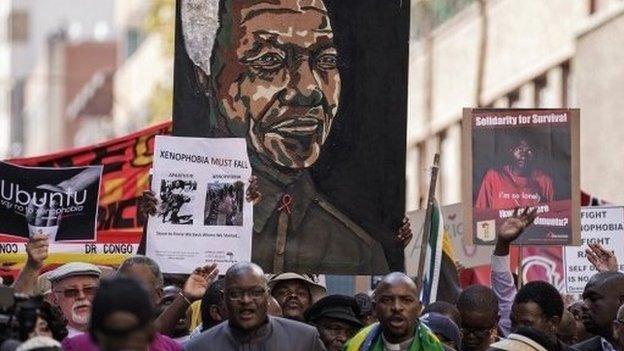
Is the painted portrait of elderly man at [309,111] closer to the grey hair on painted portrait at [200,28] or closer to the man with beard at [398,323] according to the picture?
the grey hair on painted portrait at [200,28]

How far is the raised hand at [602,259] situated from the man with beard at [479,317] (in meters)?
1.70

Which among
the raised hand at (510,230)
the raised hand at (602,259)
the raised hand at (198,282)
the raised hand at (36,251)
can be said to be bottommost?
the raised hand at (198,282)

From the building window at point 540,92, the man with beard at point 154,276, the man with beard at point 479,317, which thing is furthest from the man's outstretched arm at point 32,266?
the building window at point 540,92

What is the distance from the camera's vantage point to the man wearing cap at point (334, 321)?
584 inches

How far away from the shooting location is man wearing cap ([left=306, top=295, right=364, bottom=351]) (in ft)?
48.6

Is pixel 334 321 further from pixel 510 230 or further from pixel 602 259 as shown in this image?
pixel 602 259

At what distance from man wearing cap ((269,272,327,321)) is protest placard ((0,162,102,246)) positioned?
1188 mm

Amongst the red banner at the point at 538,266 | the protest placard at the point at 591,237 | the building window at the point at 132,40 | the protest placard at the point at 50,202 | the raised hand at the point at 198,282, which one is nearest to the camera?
the raised hand at the point at 198,282

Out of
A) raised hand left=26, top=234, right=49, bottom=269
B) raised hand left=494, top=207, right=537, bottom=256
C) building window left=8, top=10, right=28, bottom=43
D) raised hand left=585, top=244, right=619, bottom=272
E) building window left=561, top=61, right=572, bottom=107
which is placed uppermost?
building window left=8, top=10, right=28, bottom=43

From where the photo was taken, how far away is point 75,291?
14172mm

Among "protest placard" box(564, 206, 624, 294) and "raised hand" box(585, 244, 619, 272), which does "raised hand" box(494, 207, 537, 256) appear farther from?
"protest placard" box(564, 206, 624, 294)

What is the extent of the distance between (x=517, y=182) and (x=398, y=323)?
3.86m

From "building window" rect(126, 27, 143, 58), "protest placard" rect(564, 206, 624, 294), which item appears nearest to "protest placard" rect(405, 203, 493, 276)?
"protest placard" rect(564, 206, 624, 294)

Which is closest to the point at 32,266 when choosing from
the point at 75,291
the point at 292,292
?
the point at 75,291
